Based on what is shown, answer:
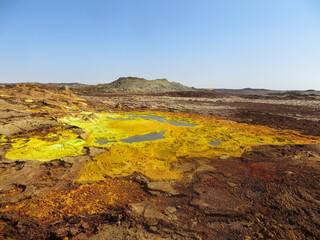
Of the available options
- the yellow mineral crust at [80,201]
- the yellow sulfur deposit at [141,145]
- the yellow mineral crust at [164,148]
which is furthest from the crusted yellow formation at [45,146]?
the yellow mineral crust at [80,201]

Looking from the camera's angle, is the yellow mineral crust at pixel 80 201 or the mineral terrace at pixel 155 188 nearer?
the mineral terrace at pixel 155 188

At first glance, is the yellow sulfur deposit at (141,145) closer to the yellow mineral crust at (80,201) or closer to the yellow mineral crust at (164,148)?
the yellow mineral crust at (164,148)

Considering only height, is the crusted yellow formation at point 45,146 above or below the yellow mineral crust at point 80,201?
above

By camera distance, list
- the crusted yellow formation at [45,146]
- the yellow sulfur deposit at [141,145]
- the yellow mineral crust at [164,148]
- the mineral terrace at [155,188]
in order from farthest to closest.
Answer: the crusted yellow formation at [45,146] → the yellow sulfur deposit at [141,145] → the yellow mineral crust at [164,148] → the mineral terrace at [155,188]

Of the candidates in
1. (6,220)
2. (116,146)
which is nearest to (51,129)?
(116,146)

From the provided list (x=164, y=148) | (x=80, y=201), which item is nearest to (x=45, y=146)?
(x=80, y=201)

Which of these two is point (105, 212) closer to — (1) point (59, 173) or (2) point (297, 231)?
(1) point (59, 173)

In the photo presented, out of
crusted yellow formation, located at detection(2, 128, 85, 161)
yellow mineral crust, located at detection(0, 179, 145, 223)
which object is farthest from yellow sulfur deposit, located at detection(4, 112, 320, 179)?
yellow mineral crust, located at detection(0, 179, 145, 223)
